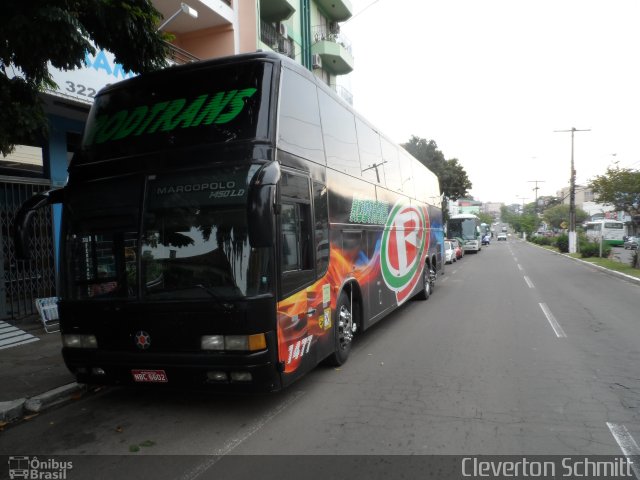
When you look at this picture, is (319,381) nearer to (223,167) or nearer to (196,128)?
(223,167)

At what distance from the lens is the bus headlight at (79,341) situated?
474 centimetres

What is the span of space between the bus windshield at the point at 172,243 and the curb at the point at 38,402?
62.4 inches

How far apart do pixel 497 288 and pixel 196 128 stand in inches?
501

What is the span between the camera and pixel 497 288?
14.9 metres

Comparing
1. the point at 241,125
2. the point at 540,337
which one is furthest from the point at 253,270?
the point at 540,337

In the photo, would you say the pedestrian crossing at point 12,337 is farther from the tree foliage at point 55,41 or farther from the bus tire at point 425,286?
the bus tire at point 425,286

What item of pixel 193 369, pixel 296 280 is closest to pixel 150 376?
pixel 193 369

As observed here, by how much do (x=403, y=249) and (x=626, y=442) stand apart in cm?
670

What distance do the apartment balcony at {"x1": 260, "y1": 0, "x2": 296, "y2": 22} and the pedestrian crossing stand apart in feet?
52.3

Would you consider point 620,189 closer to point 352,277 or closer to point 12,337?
point 352,277

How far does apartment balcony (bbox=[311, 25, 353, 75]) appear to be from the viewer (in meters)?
23.5

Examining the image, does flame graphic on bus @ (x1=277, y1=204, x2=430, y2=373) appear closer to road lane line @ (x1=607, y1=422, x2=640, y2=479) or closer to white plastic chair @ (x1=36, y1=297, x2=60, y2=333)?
road lane line @ (x1=607, y1=422, x2=640, y2=479)

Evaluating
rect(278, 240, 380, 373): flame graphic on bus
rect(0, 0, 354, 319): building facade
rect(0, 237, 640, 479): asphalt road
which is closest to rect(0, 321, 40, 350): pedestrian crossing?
rect(0, 0, 354, 319): building facade

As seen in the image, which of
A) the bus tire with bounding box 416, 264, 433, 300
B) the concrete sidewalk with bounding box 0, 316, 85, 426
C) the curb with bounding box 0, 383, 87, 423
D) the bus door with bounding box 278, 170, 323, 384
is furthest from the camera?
the bus tire with bounding box 416, 264, 433, 300
